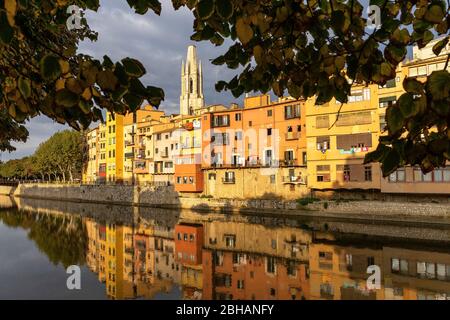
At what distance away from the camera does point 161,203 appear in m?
58.1

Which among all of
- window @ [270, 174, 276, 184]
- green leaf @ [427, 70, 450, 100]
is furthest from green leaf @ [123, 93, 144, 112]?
window @ [270, 174, 276, 184]

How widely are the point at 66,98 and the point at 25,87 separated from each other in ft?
1.28

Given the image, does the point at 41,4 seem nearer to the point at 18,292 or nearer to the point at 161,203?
the point at 18,292

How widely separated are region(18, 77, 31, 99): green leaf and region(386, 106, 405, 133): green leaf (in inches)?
81.2

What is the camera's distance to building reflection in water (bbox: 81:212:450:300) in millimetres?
17516

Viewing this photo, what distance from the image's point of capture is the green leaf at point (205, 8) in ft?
7.18

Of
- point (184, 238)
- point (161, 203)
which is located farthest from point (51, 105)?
point (161, 203)

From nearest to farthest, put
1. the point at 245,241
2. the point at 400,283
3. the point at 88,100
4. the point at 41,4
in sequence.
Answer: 1. the point at 88,100
2. the point at 41,4
3. the point at 400,283
4. the point at 245,241

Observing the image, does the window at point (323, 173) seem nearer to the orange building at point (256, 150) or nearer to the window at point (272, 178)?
the orange building at point (256, 150)

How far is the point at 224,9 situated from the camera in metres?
2.22

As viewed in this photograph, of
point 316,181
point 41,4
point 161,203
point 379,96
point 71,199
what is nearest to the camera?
point 41,4

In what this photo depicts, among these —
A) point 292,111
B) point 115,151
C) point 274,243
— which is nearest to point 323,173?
point 292,111

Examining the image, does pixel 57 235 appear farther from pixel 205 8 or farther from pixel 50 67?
pixel 205 8

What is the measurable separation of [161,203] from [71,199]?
30752mm
